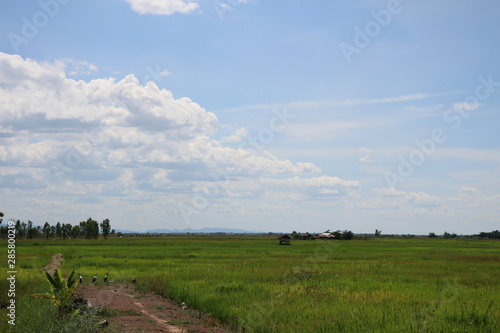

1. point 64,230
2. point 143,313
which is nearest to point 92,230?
point 64,230

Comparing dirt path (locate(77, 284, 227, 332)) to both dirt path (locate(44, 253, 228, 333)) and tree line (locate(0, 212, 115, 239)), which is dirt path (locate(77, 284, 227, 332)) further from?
tree line (locate(0, 212, 115, 239))

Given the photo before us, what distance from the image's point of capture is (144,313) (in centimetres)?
1349

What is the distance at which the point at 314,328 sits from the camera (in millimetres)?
10820

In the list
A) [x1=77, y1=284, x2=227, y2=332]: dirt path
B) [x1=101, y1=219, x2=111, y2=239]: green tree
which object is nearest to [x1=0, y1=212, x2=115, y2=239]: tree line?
[x1=101, y1=219, x2=111, y2=239]: green tree

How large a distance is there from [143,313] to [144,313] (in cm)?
4

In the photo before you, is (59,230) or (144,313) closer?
(144,313)

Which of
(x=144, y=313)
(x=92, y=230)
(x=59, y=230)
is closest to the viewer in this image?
(x=144, y=313)

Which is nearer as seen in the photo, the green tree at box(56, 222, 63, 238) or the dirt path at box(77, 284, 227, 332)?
the dirt path at box(77, 284, 227, 332)

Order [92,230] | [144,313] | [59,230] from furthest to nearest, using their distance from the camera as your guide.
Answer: [59,230]
[92,230]
[144,313]

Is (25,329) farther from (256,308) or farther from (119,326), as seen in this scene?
(256,308)

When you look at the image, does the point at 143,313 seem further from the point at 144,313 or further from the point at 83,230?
the point at 83,230

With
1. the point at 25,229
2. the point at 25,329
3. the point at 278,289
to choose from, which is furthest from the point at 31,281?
the point at 25,229

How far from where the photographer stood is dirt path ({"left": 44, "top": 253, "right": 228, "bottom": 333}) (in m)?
11.5

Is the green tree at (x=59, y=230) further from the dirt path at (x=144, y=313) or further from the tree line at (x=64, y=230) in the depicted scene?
the dirt path at (x=144, y=313)
